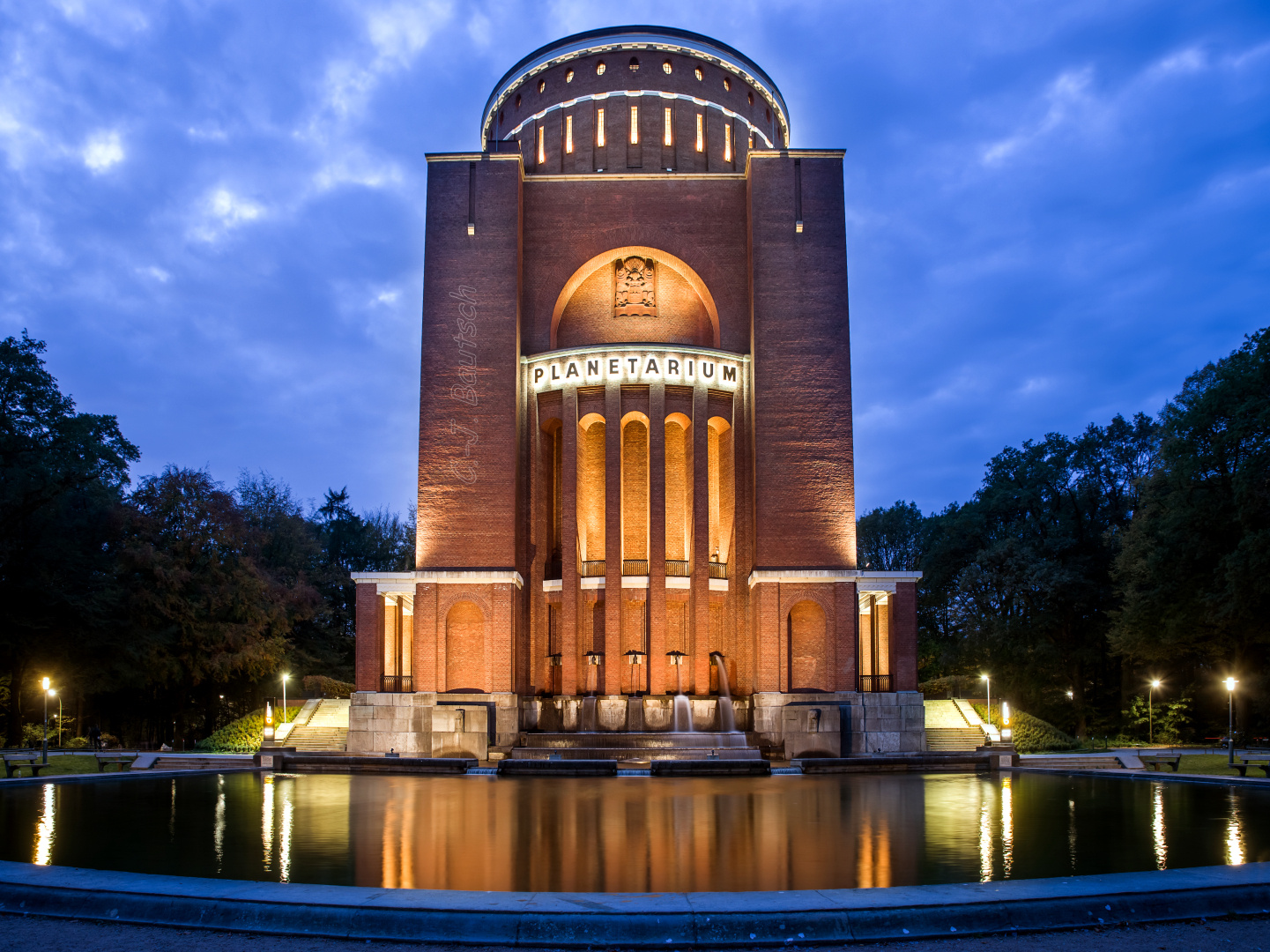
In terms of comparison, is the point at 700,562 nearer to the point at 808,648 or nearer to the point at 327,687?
the point at 808,648

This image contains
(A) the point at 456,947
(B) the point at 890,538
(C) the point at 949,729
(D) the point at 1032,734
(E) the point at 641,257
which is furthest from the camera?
(B) the point at 890,538

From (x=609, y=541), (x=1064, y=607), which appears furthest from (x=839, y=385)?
(x=1064, y=607)

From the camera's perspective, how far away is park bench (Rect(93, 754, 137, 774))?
23.4 m

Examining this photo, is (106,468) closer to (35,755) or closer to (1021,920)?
(35,755)

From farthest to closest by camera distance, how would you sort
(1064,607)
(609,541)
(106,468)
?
(1064,607) < (106,468) < (609,541)

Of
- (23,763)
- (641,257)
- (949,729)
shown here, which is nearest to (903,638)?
(949,729)

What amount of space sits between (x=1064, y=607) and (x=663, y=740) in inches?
1041

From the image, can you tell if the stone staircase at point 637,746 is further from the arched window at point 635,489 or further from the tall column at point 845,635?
the arched window at point 635,489

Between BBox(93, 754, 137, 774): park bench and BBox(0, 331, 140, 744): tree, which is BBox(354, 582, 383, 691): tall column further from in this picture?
BBox(0, 331, 140, 744): tree

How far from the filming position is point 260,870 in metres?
8.71

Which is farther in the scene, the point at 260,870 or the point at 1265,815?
the point at 1265,815

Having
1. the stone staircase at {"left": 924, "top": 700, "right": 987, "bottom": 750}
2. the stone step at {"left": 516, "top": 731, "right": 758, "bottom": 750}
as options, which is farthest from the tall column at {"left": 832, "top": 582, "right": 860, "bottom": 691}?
the stone step at {"left": 516, "top": 731, "right": 758, "bottom": 750}

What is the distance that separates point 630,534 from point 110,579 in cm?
1784

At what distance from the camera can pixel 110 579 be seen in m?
34.9
